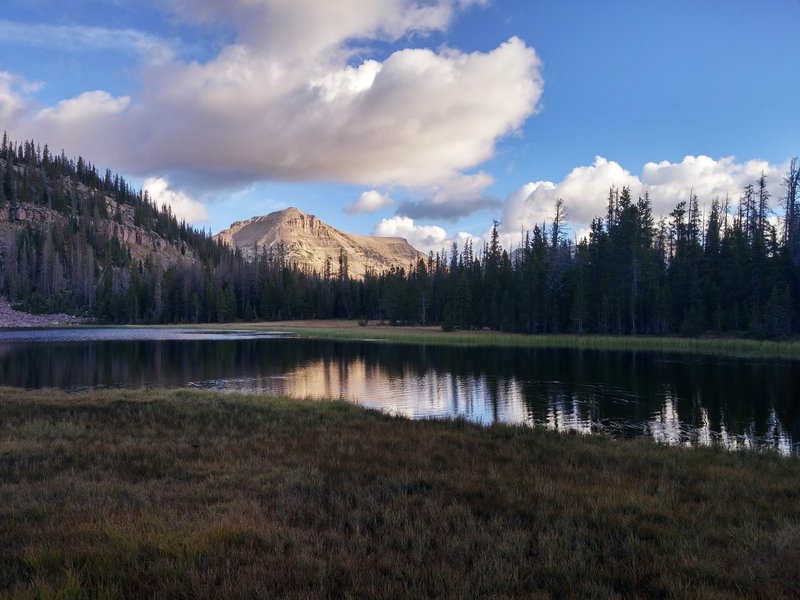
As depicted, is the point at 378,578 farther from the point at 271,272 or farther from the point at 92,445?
the point at 271,272

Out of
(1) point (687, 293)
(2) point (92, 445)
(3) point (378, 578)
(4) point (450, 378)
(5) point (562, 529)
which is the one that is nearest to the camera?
(3) point (378, 578)

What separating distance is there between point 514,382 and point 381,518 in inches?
1227

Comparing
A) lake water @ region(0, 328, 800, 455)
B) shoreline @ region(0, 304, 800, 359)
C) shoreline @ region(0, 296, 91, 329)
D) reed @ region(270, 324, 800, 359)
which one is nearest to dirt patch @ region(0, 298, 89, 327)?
shoreline @ region(0, 296, 91, 329)

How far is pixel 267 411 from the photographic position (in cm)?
2092

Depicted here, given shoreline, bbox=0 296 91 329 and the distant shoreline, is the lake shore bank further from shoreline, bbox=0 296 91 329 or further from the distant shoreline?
shoreline, bbox=0 296 91 329

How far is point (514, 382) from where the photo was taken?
3809 centimetres

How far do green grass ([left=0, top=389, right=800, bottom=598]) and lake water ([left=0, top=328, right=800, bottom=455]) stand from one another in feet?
29.2

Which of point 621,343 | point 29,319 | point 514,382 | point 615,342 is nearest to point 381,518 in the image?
point 514,382

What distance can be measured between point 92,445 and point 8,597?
8823mm

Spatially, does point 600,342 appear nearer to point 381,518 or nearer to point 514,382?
point 514,382

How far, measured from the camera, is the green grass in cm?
598

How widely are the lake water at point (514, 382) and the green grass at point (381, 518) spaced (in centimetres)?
890

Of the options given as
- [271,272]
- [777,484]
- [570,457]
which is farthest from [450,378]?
[271,272]

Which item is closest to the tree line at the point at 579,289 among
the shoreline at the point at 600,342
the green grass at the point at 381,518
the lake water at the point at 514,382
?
the shoreline at the point at 600,342
